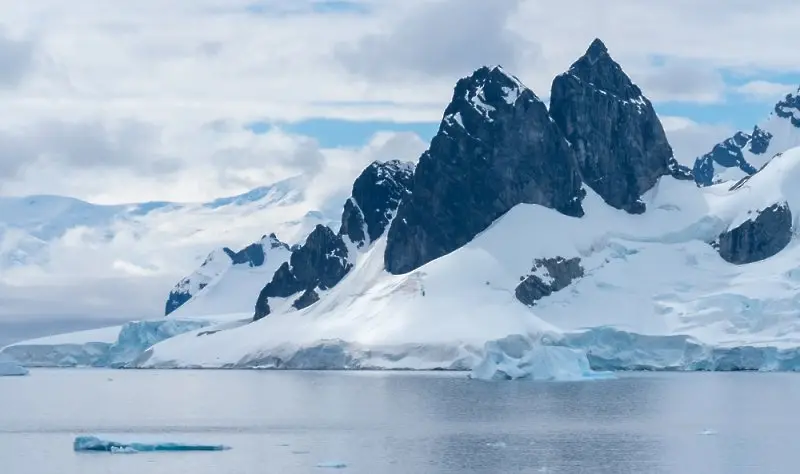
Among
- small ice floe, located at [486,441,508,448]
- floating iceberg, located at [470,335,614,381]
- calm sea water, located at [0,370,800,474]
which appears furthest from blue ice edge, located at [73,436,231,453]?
floating iceberg, located at [470,335,614,381]

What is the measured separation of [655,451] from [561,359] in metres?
93.6

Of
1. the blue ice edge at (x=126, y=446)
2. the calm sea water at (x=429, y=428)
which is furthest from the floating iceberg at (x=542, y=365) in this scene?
the blue ice edge at (x=126, y=446)

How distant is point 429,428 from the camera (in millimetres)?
119000

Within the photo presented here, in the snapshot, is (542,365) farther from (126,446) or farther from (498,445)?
(126,446)

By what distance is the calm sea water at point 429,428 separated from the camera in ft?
304

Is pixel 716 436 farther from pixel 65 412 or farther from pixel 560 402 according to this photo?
pixel 65 412

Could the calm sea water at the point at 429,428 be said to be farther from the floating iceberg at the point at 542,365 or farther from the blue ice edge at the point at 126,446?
the floating iceberg at the point at 542,365

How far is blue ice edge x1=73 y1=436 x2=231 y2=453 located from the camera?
99.8 metres

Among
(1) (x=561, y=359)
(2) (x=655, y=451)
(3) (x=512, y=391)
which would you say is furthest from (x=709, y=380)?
(2) (x=655, y=451)

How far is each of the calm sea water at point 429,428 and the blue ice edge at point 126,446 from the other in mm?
1360

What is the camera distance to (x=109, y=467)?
3583 inches

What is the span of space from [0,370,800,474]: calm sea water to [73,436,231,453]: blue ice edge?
1.36 meters

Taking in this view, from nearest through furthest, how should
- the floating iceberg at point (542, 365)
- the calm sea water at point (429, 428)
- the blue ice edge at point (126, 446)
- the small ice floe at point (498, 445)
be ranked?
the calm sea water at point (429, 428) → the blue ice edge at point (126, 446) → the small ice floe at point (498, 445) → the floating iceberg at point (542, 365)

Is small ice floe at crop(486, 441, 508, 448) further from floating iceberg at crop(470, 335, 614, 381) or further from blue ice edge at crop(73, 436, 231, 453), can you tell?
floating iceberg at crop(470, 335, 614, 381)
